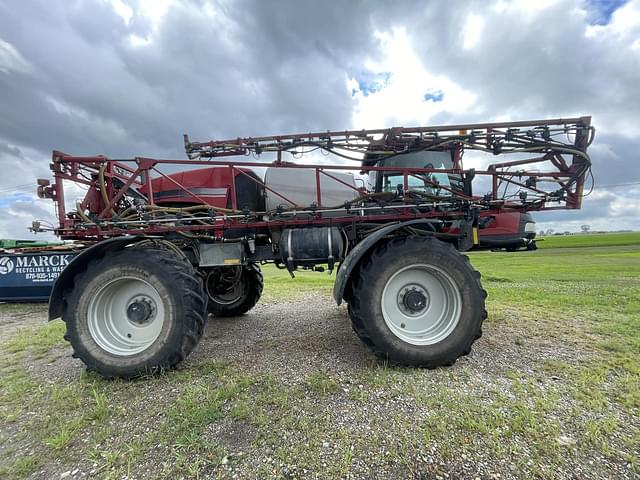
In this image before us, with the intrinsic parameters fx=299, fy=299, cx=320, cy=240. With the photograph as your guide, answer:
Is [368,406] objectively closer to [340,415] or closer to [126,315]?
[340,415]

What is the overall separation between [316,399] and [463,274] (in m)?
1.63

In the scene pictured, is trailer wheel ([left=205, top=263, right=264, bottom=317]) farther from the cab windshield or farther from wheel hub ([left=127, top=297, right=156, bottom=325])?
the cab windshield

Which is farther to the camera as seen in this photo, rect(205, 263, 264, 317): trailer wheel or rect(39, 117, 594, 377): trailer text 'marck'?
rect(205, 263, 264, 317): trailer wheel

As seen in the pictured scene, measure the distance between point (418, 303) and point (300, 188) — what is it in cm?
181

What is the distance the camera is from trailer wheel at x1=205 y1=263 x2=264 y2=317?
183 inches

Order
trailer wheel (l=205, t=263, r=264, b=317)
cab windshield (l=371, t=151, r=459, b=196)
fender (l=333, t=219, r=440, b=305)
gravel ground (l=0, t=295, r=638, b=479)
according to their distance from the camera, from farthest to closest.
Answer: trailer wheel (l=205, t=263, r=264, b=317) < cab windshield (l=371, t=151, r=459, b=196) < fender (l=333, t=219, r=440, b=305) < gravel ground (l=0, t=295, r=638, b=479)

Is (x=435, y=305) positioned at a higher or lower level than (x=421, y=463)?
higher

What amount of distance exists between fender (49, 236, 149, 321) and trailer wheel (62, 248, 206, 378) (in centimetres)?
8

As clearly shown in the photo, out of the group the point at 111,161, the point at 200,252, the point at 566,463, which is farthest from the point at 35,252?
the point at 566,463

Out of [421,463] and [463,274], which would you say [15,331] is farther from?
[463,274]

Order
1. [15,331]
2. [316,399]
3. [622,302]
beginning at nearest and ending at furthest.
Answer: [316,399]
[15,331]
[622,302]

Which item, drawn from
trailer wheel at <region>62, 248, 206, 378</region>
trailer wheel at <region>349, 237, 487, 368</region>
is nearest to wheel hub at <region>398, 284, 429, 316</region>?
trailer wheel at <region>349, 237, 487, 368</region>

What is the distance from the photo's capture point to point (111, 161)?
10.7ft

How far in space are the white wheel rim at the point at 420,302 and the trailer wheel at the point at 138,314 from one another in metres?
1.78
